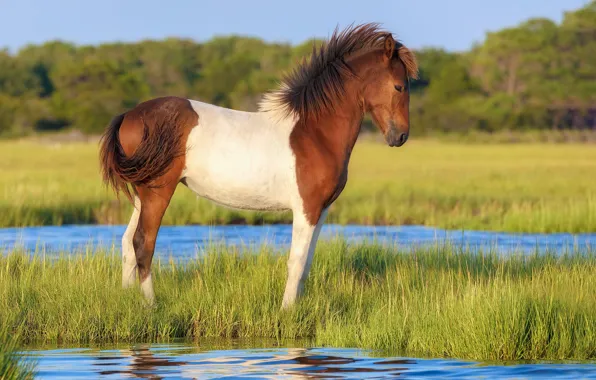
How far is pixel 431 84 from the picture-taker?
7406 cm

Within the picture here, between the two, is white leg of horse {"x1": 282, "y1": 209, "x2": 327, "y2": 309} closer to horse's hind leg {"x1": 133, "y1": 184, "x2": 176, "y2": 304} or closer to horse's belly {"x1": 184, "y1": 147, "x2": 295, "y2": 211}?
horse's belly {"x1": 184, "y1": 147, "x2": 295, "y2": 211}

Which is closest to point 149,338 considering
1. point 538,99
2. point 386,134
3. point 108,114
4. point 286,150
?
point 286,150

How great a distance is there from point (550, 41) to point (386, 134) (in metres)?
77.5

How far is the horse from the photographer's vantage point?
8.68 m

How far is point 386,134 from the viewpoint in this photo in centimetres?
877

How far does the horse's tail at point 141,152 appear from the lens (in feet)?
28.5

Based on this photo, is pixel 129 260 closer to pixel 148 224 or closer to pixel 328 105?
pixel 148 224

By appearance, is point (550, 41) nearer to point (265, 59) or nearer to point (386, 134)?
point (265, 59)

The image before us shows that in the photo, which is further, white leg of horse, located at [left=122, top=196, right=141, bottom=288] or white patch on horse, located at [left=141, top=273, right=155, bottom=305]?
white leg of horse, located at [left=122, top=196, right=141, bottom=288]

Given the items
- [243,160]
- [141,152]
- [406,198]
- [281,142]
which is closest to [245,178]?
[243,160]


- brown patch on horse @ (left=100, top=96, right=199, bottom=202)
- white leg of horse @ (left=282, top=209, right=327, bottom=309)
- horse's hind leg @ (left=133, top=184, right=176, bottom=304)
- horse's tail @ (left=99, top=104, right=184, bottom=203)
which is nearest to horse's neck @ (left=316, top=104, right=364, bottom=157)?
white leg of horse @ (left=282, top=209, right=327, bottom=309)

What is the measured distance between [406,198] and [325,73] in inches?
507

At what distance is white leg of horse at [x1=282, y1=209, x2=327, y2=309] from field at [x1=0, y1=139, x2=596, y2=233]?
29.0 ft

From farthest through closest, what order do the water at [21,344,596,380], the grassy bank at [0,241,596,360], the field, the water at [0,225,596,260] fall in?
the field, the water at [0,225,596,260], the grassy bank at [0,241,596,360], the water at [21,344,596,380]
